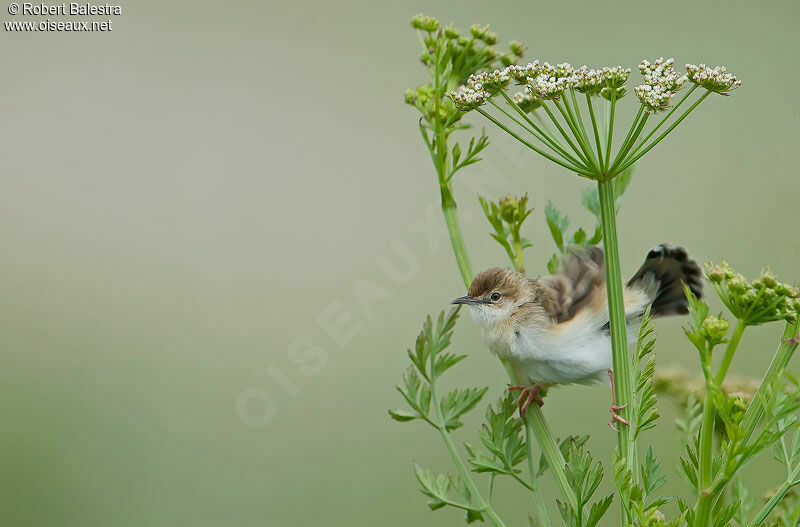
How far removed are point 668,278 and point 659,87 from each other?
57 centimetres

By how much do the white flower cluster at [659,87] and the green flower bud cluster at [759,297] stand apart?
0.24 metres

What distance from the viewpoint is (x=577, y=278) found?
1.80 m

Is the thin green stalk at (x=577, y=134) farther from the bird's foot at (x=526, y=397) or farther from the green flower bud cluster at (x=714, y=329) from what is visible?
the bird's foot at (x=526, y=397)

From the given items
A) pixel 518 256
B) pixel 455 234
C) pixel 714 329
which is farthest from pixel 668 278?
pixel 714 329

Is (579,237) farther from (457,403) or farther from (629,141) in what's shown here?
(629,141)

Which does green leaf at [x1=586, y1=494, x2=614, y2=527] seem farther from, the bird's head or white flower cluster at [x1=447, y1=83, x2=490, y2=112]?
the bird's head

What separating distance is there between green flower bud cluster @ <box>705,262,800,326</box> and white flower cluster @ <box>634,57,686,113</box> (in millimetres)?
245

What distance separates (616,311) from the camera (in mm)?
1146

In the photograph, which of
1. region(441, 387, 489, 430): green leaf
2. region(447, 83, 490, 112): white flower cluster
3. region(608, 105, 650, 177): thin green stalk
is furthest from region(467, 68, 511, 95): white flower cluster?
region(441, 387, 489, 430): green leaf

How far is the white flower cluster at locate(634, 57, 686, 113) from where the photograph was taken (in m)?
1.14

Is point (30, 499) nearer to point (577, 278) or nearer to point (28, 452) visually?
point (28, 452)

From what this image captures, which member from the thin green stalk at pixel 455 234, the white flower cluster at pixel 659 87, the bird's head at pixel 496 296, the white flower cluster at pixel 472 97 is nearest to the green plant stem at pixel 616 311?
the white flower cluster at pixel 659 87

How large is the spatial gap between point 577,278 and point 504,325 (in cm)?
23

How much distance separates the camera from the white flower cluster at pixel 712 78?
1.19 meters
